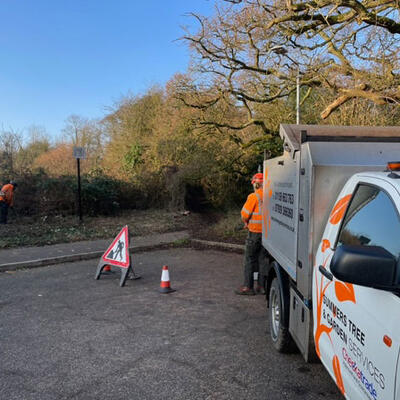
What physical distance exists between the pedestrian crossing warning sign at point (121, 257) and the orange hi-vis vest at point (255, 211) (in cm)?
244

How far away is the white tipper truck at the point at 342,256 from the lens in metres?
1.88

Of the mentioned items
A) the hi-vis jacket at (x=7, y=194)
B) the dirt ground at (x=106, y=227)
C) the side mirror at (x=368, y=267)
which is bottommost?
the dirt ground at (x=106, y=227)

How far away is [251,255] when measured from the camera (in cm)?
629

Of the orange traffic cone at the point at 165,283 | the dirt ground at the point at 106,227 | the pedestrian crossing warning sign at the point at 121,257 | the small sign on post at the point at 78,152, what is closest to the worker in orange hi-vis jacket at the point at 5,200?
the dirt ground at the point at 106,227

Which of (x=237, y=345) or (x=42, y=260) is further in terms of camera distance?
(x=42, y=260)

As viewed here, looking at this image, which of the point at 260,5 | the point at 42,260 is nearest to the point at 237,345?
the point at 42,260

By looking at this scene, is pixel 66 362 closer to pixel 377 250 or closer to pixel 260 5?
pixel 377 250

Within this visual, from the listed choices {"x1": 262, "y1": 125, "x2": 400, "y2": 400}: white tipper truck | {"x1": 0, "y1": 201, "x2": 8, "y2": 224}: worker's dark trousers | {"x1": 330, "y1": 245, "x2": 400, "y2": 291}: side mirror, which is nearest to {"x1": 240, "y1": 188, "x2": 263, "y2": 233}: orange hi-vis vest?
{"x1": 262, "y1": 125, "x2": 400, "y2": 400}: white tipper truck

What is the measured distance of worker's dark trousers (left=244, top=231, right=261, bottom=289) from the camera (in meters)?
6.23

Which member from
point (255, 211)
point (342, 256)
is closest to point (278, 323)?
point (255, 211)

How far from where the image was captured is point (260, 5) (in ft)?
28.0

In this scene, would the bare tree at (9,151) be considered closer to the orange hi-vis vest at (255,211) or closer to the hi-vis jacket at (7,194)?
the hi-vis jacket at (7,194)

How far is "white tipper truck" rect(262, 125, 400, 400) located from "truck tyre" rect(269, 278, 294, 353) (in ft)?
0.04

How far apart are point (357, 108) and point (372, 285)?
32.7 feet
